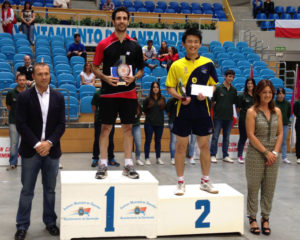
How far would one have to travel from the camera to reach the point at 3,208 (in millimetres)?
6312

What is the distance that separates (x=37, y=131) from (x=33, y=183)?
1.92 ft

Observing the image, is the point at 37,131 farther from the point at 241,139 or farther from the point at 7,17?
the point at 7,17

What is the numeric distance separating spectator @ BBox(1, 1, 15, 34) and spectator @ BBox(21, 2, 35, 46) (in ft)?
1.22

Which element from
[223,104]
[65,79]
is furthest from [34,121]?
[65,79]

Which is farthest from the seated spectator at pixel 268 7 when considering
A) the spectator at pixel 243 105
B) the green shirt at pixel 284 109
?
the spectator at pixel 243 105

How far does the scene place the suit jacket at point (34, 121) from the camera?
4.92m

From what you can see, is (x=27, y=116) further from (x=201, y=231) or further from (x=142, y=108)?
(x=142, y=108)

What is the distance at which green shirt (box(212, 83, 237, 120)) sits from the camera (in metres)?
9.92

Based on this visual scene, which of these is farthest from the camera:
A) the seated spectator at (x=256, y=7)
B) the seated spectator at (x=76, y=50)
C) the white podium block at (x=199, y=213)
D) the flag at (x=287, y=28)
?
the seated spectator at (x=256, y=7)

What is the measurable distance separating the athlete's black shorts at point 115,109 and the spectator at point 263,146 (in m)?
1.34

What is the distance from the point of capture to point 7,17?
48.1ft

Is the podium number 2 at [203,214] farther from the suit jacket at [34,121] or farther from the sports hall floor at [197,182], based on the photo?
the suit jacket at [34,121]

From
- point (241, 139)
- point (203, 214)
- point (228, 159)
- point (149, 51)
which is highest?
point (149, 51)

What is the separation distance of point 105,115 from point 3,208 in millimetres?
2147
